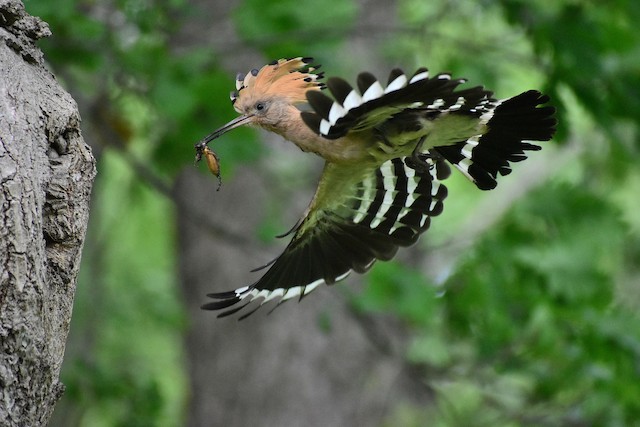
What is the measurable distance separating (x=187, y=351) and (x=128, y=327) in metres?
0.71

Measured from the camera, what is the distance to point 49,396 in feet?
5.47

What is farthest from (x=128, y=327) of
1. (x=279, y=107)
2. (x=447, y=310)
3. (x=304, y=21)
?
(x=279, y=107)

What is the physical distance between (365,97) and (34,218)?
2.07ft

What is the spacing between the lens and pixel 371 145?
2.23 metres

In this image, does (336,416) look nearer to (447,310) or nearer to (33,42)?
(447,310)

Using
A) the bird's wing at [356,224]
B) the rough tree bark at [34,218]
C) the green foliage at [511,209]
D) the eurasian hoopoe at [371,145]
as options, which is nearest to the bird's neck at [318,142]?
the eurasian hoopoe at [371,145]

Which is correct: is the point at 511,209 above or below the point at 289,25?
below

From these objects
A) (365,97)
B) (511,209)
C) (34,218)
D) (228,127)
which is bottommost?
(34,218)

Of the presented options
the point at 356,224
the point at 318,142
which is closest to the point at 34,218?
the point at 318,142

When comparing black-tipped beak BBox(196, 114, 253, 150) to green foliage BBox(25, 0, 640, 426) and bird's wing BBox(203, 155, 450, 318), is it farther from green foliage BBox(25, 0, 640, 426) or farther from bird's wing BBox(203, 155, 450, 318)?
green foliage BBox(25, 0, 640, 426)

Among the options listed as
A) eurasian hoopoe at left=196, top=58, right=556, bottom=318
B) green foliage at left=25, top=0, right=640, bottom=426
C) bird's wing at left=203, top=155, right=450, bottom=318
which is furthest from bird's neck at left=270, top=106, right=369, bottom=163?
green foliage at left=25, top=0, right=640, bottom=426

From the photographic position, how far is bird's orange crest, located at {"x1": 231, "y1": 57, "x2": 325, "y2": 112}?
2150mm

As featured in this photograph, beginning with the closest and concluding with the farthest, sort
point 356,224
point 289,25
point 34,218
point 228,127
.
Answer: point 34,218 < point 228,127 < point 356,224 < point 289,25

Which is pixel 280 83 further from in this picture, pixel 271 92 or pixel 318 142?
pixel 318 142
